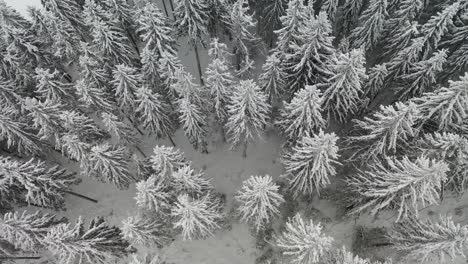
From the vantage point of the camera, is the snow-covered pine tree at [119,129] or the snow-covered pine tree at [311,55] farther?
the snow-covered pine tree at [119,129]

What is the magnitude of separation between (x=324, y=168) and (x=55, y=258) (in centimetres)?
2490

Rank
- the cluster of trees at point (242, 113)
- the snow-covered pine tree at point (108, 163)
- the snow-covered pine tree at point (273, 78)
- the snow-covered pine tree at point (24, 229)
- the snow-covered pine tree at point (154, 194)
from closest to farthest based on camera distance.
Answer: the cluster of trees at point (242, 113), the snow-covered pine tree at point (154, 194), the snow-covered pine tree at point (24, 229), the snow-covered pine tree at point (108, 163), the snow-covered pine tree at point (273, 78)

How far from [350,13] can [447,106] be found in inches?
598

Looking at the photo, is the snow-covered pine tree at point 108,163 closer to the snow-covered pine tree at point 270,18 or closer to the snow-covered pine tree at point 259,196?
the snow-covered pine tree at point 259,196

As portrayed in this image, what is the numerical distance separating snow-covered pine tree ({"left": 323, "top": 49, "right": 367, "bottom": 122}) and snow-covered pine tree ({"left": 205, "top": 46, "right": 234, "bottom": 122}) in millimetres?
7356

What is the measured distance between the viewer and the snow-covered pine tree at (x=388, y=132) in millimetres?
19531

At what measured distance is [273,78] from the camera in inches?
1014

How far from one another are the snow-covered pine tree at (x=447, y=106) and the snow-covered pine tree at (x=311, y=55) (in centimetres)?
665

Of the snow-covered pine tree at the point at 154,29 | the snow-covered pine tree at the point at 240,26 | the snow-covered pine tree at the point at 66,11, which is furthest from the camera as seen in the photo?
the snow-covered pine tree at the point at 66,11

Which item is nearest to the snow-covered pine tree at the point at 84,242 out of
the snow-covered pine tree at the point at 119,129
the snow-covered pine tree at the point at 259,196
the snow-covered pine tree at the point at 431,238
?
the snow-covered pine tree at the point at 119,129

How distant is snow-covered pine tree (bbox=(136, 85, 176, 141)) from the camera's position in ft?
79.9

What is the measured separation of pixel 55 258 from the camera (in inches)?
1140

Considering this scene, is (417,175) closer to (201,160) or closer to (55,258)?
(201,160)

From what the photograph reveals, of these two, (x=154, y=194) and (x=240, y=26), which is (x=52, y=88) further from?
(x=240, y=26)
